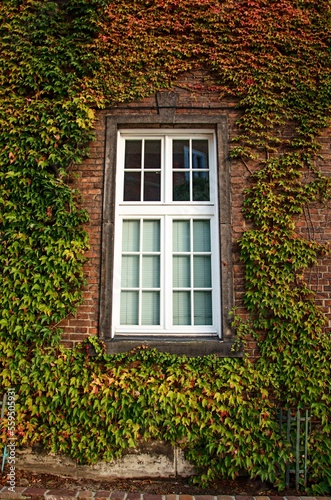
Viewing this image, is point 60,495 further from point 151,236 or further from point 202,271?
point 151,236

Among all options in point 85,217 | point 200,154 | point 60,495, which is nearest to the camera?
point 60,495

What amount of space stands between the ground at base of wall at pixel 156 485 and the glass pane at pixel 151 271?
202 centimetres

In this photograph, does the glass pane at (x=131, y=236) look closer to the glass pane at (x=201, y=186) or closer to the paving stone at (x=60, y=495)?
the glass pane at (x=201, y=186)

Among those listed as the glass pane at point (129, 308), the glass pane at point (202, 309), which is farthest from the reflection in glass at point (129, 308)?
the glass pane at point (202, 309)

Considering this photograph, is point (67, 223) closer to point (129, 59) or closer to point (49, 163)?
point (49, 163)

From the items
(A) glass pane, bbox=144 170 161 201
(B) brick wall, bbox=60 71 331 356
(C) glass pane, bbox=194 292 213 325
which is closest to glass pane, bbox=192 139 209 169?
(B) brick wall, bbox=60 71 331 356

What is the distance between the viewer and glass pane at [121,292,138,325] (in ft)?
13.3

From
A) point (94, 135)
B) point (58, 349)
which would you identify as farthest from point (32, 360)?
point (94, 135)

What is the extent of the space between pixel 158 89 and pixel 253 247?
2208 millimetres

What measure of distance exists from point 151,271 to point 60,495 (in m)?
2.37

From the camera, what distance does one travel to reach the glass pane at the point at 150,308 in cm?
405

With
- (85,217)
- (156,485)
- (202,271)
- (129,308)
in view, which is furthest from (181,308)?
(156,485)

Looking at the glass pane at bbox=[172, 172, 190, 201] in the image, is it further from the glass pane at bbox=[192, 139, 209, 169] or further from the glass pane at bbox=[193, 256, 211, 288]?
A: the glass pane at bbox=[193, 256, 211, 288]

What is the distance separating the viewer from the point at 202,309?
4.05 meters
